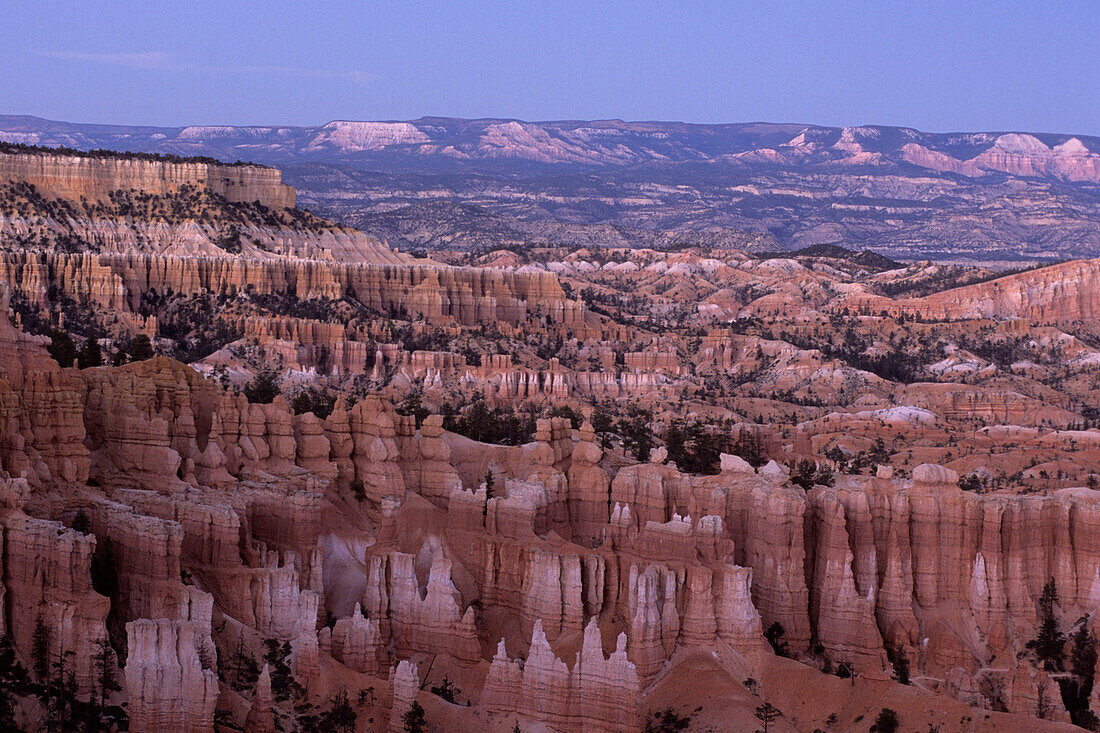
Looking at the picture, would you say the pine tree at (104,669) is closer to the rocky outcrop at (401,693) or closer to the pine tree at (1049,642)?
the rocky outcrop at (401,693)

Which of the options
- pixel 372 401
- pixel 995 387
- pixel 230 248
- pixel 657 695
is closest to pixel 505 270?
pixel 230 248

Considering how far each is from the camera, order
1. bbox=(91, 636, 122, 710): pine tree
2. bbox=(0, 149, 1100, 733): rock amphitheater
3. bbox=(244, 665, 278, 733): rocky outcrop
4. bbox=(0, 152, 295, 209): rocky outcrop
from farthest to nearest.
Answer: bbox=(0, 152, 295, 209): rocky outcrop < bbox=(0, 149, 1100, 733): rock amphitheater < bbox=(244, 665, 278, 733): rocky outcrop < bbox=(91, 636, 122, 710): pine tree

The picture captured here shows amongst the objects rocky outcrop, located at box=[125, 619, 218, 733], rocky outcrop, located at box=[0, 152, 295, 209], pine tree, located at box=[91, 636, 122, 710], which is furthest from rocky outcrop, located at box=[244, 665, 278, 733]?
rocky outcrop, located at box=[0, 152, 295, 209]

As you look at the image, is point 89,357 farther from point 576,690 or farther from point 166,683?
point 166,683

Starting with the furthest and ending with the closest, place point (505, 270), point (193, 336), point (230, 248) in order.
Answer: point (505, 270) < point (230, 248) < point (193, 336)

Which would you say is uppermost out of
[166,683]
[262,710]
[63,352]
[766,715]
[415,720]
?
[63,352]

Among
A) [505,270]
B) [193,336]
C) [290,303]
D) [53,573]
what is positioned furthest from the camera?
[505,270]

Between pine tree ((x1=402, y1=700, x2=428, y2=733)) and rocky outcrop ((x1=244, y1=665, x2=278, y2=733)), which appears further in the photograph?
pine tree ((x1=402, y1=700, x2=428, y2=733))

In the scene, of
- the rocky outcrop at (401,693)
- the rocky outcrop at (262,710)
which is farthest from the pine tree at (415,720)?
the rocky outcrop at (262,710)

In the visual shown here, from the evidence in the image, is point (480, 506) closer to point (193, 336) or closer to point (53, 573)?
point (53, 573)

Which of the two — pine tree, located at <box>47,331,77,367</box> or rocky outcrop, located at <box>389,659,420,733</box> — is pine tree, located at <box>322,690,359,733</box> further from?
pine tree, located at <box>47,331,77,367</box>

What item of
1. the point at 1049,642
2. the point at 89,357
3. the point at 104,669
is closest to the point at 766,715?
the point at 1049,642
